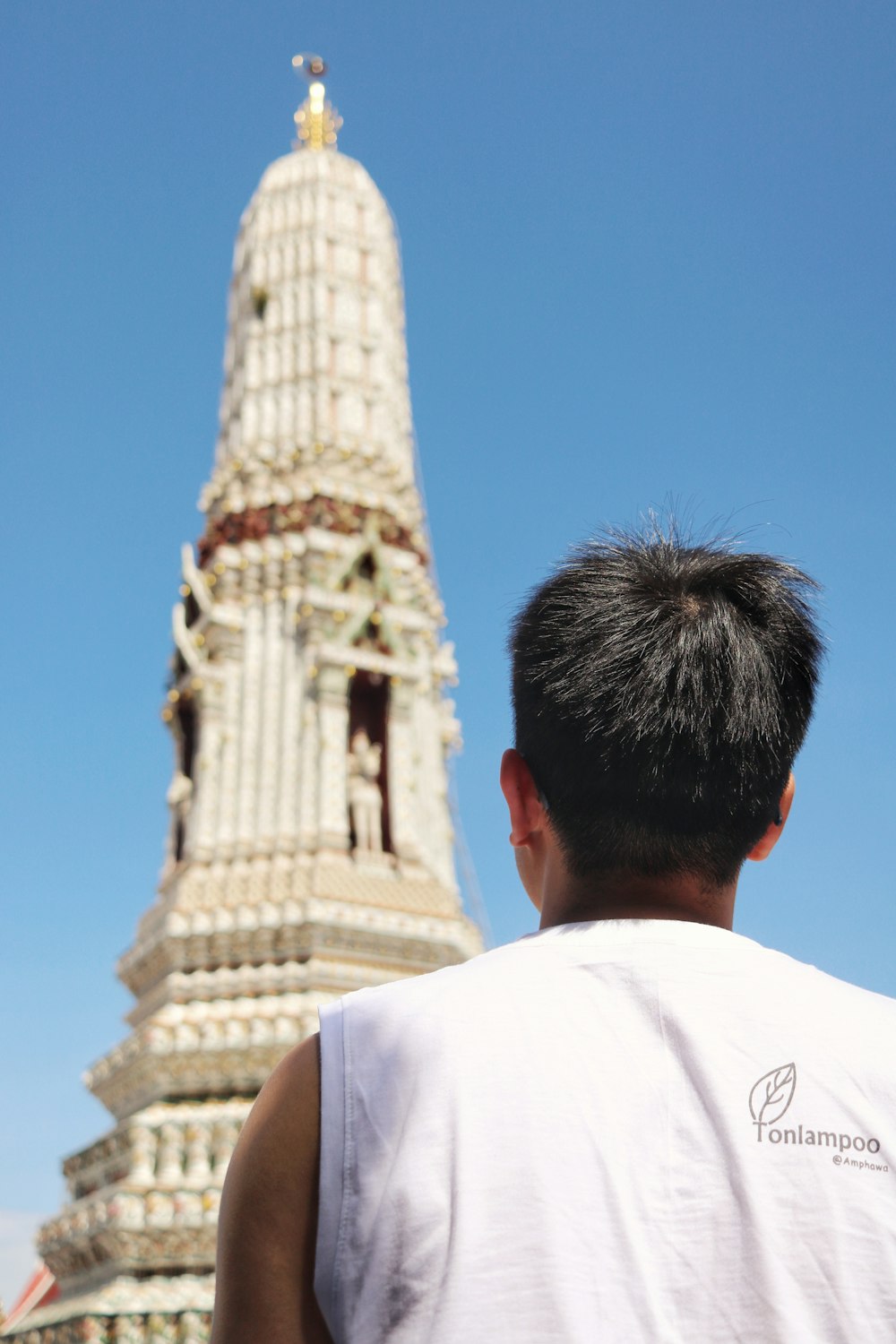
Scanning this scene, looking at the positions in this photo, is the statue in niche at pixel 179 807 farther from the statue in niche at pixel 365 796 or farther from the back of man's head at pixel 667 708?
the back of man's head at pixel 667 708

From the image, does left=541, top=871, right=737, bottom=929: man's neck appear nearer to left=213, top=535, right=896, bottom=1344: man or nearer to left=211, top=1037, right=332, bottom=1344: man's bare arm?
left=213, top=535, right=896, bottom=1344: man

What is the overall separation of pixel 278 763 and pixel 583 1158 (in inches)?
531

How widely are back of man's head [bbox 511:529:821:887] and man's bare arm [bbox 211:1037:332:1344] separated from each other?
47 centimetres

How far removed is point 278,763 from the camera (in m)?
14.7

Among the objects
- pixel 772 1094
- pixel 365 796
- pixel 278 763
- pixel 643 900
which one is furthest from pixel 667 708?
pixel 278 763

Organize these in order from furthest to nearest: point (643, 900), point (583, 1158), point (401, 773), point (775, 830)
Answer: point (401, 773), point (775, 830), point (643, 900), point (583, 1158)

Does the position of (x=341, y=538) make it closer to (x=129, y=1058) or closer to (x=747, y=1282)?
(x=129, y=1058)

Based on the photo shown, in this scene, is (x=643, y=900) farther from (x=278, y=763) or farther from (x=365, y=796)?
(x=278, y=763)

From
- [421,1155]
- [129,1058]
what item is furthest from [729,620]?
[129,1058]

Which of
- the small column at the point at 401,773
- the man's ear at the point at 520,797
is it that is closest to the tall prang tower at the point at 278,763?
the small column at the point at 401,773

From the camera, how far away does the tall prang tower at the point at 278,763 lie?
12570mm

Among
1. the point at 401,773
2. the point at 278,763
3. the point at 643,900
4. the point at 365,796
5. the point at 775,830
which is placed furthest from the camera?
the point at 401,773

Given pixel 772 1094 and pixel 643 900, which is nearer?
pixel 772 1094

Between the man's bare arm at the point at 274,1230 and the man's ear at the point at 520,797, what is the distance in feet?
1.57
